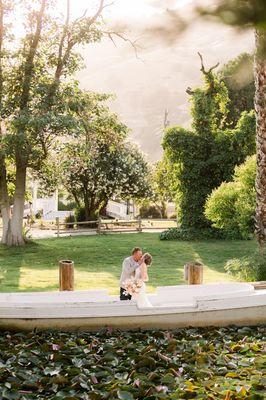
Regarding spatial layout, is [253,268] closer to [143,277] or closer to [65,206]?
[143,277]

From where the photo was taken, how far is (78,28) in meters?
22.2

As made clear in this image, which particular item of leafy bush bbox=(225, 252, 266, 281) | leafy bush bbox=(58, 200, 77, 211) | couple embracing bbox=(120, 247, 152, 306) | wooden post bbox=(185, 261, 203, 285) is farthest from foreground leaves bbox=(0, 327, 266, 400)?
leafy bush bbox=(58, 200, 77, 211)

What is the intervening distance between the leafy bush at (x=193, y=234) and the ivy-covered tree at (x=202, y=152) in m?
0.37

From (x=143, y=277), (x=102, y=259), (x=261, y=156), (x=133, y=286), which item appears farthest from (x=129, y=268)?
(x=102, y=259)

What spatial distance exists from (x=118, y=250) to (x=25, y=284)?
7.97 meters

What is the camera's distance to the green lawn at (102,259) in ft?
54.1

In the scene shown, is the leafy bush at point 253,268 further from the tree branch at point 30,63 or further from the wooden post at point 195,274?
the tree branch at point 30,63

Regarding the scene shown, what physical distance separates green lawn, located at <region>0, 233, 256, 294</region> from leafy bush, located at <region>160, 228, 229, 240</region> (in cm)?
73

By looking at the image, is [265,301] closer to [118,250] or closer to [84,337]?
[84,337]

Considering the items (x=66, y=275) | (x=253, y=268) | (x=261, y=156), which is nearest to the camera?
(x=66, y=275)

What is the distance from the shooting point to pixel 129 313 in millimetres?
9680

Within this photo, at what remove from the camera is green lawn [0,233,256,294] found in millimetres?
16484

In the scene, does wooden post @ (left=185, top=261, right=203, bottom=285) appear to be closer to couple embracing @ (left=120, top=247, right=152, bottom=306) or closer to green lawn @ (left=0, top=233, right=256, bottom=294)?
green lawn @ (left=0, top=233, right=256, bottom=294)

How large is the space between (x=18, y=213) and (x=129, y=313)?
1431cm
